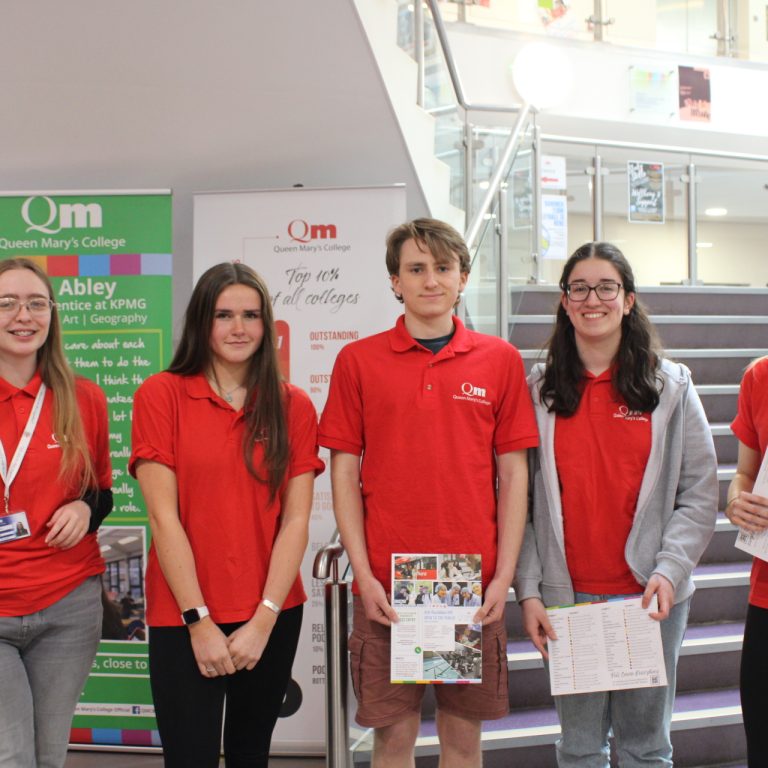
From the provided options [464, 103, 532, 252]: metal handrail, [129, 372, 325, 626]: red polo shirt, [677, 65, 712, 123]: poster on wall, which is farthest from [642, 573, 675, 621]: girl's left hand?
[677, 65, 712, 123]: poster on wall

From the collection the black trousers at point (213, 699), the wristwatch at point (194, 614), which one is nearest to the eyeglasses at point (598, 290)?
the black trousers at point (213, 699)

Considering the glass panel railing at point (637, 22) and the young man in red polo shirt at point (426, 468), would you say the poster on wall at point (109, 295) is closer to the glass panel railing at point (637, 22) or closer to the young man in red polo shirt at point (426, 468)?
the young man in red polo shirt at point (426, 468)

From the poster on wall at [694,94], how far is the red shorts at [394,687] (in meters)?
8.17

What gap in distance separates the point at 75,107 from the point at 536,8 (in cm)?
648

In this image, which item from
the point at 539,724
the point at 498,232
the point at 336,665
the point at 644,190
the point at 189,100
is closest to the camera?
the point at 336,665

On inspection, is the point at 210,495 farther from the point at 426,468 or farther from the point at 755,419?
the point at 755,419

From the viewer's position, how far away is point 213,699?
206 cm

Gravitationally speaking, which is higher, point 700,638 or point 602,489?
point 602,489

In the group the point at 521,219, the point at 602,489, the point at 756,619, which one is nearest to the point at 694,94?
the point at 521,219

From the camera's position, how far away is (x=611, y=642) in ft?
6.89

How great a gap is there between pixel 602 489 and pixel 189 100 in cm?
252

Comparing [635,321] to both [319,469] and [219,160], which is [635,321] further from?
[219,160]

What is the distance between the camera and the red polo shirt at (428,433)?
214 cm

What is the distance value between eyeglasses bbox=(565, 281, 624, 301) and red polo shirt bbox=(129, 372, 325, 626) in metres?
0.91
